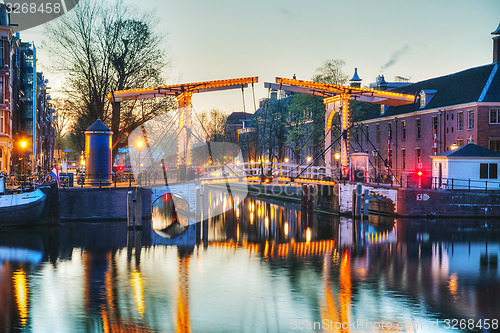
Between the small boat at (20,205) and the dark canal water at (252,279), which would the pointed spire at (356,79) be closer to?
the dark canal water at (252,279)

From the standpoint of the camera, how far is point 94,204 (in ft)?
101

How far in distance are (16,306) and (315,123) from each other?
43590 millimetres


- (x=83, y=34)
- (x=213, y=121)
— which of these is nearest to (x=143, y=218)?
(x=83, y=34)

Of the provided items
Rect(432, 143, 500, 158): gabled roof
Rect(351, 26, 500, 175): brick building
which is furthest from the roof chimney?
Rect(432, 143, 500, 158): gabled roof

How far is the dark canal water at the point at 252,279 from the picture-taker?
14.8 meters

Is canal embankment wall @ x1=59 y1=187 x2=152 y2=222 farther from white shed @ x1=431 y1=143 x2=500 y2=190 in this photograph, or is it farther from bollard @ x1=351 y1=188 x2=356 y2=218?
white shed @ x1=431 y1=143 x2=500 y2=190

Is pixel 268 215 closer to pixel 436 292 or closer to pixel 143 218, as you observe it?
pixel 143 218

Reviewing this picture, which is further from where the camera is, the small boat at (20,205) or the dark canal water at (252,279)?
the small boat at (20,205)

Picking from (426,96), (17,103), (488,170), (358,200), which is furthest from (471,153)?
(17,103)

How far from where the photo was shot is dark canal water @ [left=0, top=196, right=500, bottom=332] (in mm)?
14750

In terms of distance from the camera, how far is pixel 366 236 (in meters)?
29.2

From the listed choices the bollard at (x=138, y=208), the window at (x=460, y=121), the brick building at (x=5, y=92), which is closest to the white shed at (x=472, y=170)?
the window at (x=460, y=121)

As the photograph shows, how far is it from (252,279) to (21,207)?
13322 millimetres

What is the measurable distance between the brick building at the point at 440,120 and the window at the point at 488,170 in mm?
4447
